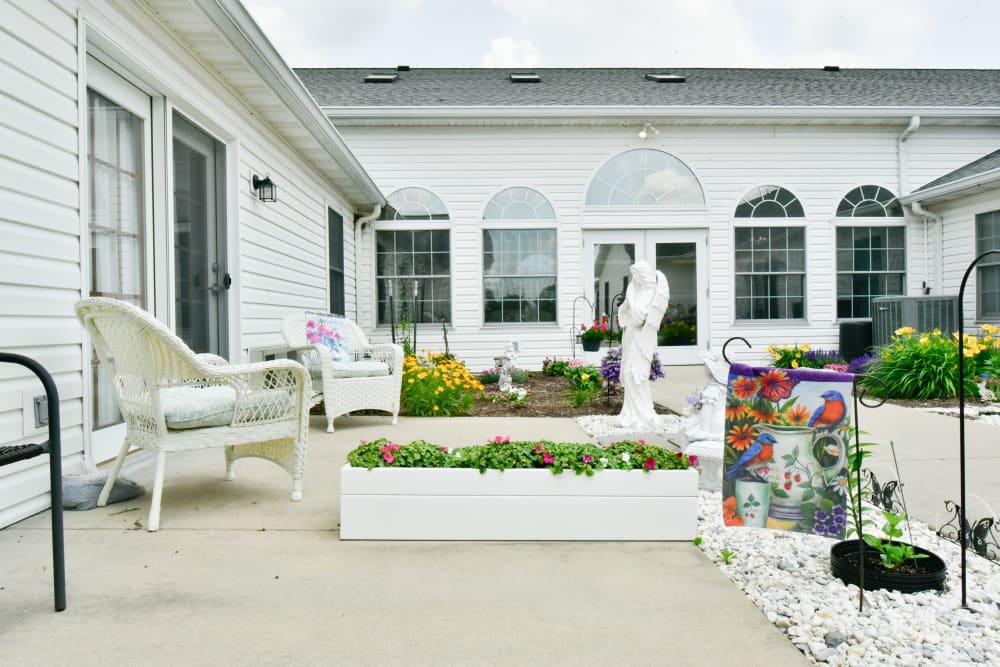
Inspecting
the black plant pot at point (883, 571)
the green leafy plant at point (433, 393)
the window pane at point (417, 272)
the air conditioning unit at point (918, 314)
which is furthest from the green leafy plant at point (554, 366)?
the black plant pot at point (883, 571)

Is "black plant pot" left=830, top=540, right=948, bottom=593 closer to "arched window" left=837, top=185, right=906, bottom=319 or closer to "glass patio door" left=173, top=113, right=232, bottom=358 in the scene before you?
"glass patio door" left=173, top=113, right=232, bottom=358

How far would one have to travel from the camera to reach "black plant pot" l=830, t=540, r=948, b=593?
1821 mm

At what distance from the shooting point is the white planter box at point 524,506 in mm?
2262

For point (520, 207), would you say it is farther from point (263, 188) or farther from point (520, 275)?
point (263, 188)

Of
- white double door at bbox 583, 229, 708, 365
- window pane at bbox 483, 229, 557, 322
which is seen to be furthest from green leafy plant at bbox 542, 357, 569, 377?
white double door at bbox 583, 229, 708, 365

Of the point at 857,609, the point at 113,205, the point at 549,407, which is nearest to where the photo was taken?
the point at 857,609

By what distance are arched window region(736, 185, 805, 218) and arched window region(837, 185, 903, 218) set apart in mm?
638

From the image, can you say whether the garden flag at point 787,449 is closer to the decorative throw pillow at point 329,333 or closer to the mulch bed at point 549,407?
the mulch bed at point 549,407

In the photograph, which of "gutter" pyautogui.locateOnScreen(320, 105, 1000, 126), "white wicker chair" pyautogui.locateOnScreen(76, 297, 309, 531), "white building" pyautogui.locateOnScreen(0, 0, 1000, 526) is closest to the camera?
"white wicker chair" pyautogui.locateOnScreen(76, 297, 309, 531)

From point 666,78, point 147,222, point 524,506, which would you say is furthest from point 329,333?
point 666,78

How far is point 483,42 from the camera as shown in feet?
60.8

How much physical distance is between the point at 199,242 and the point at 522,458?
306 centimetres

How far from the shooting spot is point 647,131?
8.92 meters

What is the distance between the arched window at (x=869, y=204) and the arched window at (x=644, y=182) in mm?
2042
